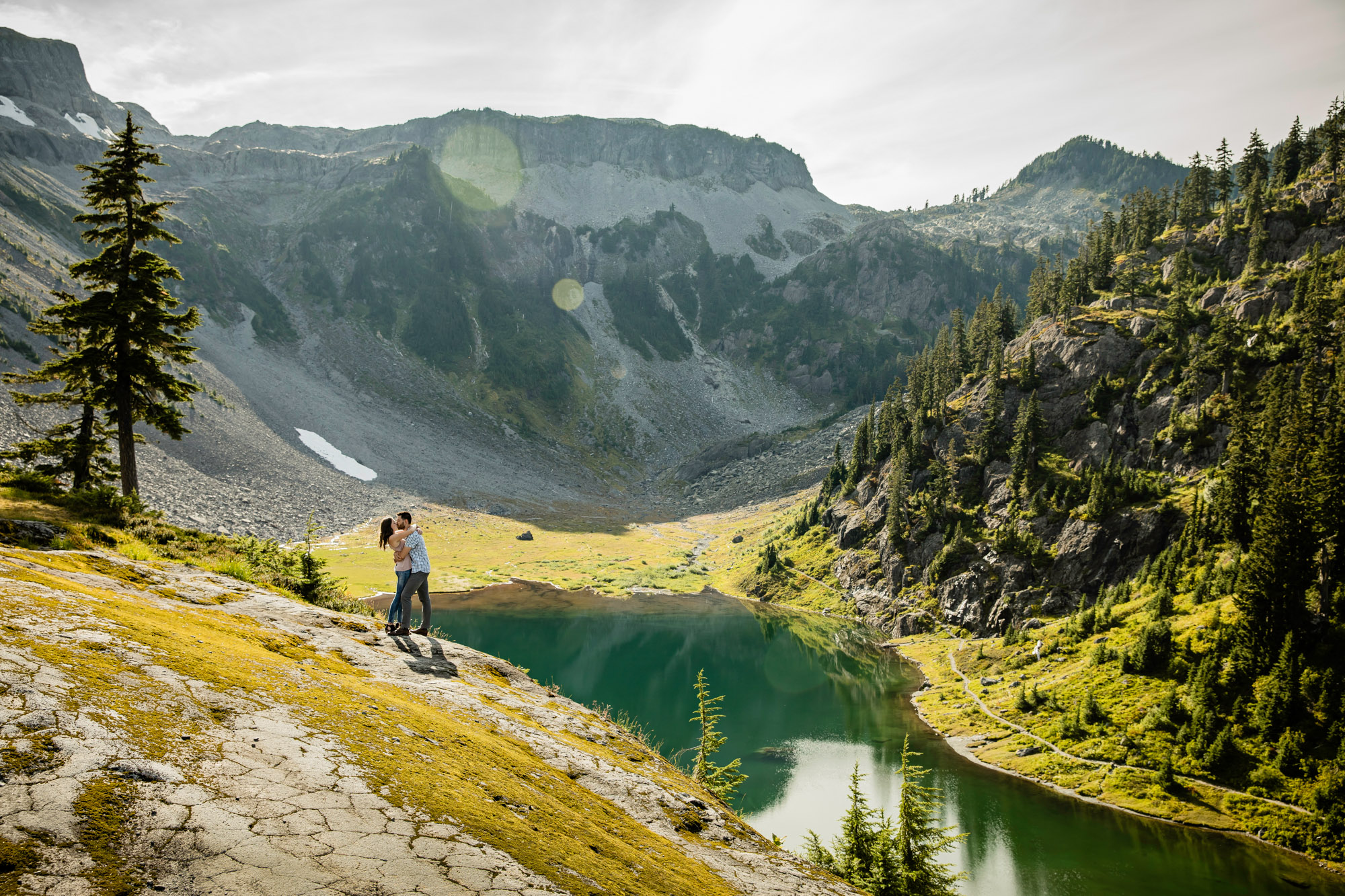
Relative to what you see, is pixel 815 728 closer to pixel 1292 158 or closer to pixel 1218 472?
pixel 1218 472

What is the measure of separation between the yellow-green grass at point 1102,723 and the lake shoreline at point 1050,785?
0.45 ft

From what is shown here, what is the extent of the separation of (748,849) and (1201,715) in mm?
49570

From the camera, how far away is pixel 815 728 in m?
58.5

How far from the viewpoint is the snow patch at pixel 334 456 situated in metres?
134

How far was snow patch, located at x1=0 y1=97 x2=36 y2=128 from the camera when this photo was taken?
589ft

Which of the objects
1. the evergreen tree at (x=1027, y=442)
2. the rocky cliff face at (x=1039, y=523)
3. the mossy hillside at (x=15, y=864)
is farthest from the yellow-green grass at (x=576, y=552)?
the mossy hillside at (x=15, y=864)

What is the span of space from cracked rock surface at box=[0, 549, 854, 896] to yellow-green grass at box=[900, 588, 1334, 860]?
45907mm

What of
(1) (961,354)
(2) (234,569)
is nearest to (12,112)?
(2) (234,569)

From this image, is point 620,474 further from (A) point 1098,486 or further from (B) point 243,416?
(A) point 1098,486

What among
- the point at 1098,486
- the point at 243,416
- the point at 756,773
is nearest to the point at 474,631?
the point at 756,773

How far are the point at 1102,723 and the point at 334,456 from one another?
A: 139 metres

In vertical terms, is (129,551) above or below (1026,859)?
above

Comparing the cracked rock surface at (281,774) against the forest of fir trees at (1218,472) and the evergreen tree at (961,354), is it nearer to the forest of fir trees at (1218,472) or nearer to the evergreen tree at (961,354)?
the forest of fir trees at (1218,472)

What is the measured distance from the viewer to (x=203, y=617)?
1298 centimetres
